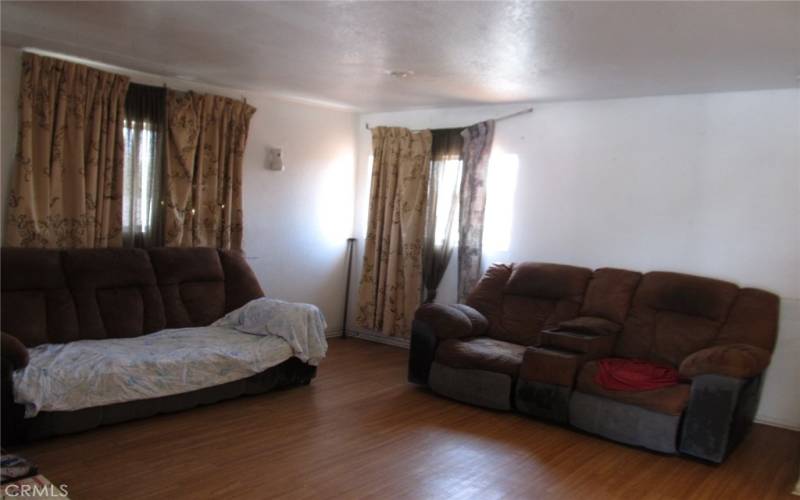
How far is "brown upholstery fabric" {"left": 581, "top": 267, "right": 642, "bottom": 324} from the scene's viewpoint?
14.5ft

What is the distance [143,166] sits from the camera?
4785 millimetres

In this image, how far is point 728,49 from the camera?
329 cm

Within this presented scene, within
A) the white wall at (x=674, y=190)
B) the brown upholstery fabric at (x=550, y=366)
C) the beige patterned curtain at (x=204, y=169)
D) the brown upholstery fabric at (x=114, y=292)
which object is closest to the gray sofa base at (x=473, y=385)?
the brown upholstery fabric at (x=550, y=366)

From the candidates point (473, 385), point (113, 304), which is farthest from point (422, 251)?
point (113, 304)

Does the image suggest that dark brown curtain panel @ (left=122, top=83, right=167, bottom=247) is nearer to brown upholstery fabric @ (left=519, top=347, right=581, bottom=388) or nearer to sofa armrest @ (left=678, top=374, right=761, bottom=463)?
brown upholstery fabric @ (left=519, top=347, right=581, bottom=388)

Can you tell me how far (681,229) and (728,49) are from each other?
1585mm

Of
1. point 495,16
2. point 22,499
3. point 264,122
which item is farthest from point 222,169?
point 22,499

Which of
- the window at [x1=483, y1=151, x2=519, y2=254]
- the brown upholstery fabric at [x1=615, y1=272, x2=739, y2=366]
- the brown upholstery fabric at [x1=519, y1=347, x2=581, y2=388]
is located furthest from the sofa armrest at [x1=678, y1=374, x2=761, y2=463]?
the window at [x1=483, y1=151, x2=519, y2=254]

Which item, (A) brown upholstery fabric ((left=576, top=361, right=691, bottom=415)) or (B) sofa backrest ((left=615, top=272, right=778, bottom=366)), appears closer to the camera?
(A) brown upholstery fabric ((left=576, top=361, right=691, bottom=415))

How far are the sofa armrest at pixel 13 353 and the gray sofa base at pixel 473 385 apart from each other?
Answer: 8.49 ft

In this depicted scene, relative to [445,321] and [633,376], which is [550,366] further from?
[445,321]

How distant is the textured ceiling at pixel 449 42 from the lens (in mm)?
2910

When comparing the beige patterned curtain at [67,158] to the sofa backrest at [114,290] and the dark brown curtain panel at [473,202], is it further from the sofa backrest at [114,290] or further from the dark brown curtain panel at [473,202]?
the dark brown curtain panel at [473,202]

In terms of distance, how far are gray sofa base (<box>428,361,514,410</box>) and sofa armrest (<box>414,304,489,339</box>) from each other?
0.82ft
